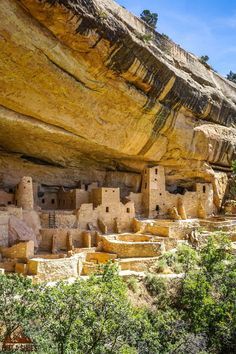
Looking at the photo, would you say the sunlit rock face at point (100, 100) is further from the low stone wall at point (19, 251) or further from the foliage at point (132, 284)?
the foliage at point (132, 284)

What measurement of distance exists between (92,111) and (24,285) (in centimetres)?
927

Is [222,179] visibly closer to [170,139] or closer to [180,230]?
[170,139]

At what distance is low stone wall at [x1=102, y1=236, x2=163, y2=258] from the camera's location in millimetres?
16719

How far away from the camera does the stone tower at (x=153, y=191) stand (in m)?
22.2

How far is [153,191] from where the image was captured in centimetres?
2245

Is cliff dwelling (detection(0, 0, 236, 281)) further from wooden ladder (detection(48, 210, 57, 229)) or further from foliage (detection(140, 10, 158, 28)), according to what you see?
foliage (detection(140, 10, 158, 28))

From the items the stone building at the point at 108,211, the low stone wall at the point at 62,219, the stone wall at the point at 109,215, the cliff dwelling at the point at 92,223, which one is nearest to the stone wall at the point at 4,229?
the cliff dwelling at the point at 92,223

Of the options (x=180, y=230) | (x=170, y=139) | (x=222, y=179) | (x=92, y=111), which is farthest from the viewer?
(x=222, y=179)

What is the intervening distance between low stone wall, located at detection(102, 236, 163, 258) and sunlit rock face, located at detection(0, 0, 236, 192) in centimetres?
498

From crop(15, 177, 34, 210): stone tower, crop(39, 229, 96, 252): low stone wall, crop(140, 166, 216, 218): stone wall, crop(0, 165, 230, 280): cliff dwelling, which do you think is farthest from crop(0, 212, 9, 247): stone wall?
crop(140, 166, 216, 218): stone wall

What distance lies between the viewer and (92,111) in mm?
17297

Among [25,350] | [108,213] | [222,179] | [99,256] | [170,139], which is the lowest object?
[25,350]

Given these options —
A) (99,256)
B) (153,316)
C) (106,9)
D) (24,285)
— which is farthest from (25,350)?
(106,9)

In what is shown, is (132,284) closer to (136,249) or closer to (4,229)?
(136,249)
